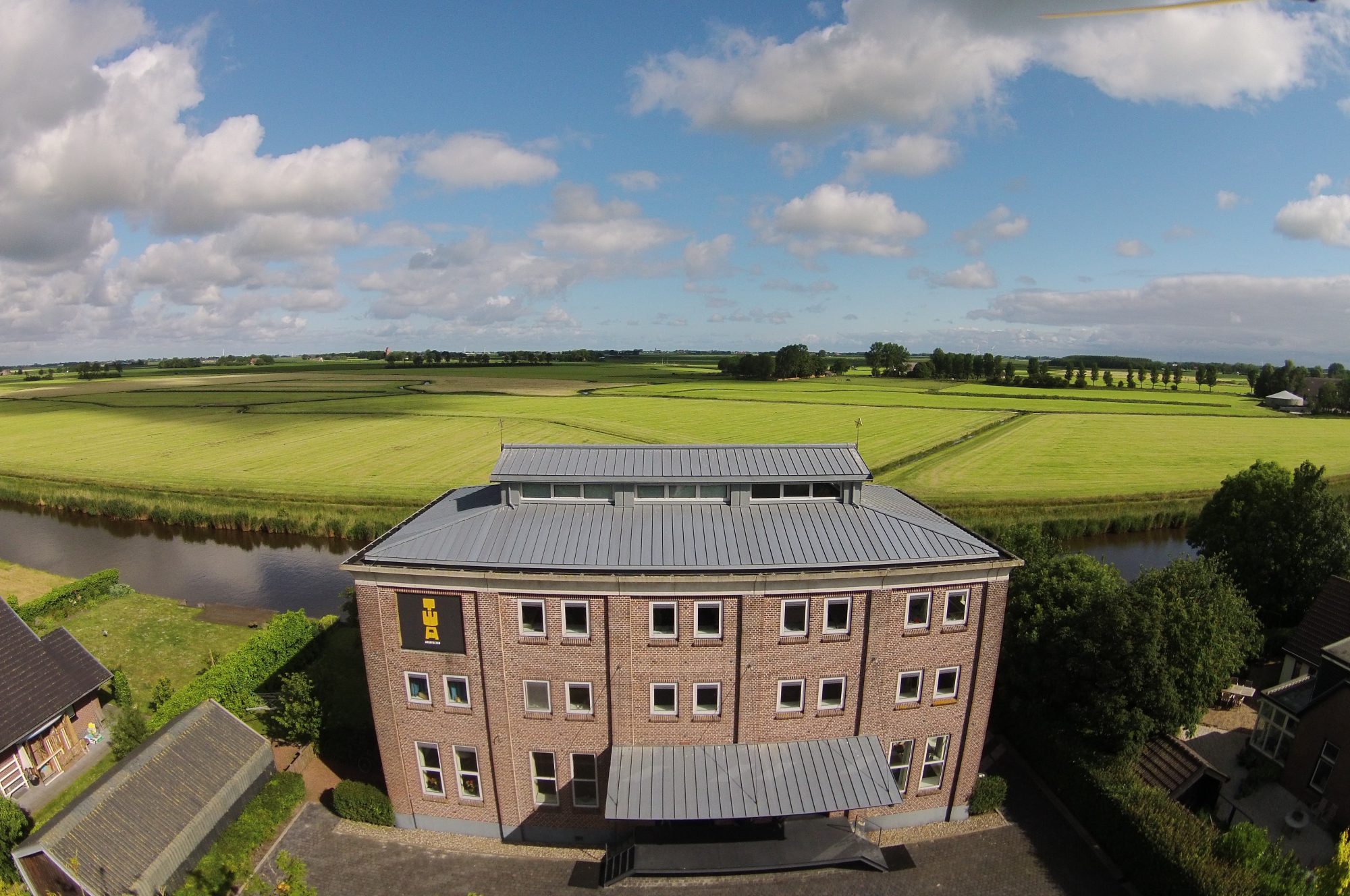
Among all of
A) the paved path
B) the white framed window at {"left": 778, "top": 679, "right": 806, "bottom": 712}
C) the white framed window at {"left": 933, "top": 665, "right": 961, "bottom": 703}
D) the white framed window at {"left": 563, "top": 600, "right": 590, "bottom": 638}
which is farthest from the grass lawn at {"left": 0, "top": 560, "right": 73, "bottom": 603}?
the white framed window at {"left": 933, "top": 665, "right": 961, "bottom": 703}

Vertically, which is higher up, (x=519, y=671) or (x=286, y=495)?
(x=519, y=671)

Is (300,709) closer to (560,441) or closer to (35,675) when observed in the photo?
(35,675)

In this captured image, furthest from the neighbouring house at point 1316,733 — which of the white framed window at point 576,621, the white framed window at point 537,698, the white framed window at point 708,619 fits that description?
the white framed window at point 537,698

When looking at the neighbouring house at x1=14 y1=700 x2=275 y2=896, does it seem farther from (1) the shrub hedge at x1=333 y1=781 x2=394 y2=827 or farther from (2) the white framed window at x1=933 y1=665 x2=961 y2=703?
(2) the white framed window at x1=933 y1=665 x2=961 y2=703

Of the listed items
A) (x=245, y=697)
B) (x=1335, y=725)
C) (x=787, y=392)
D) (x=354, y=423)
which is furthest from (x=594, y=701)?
(x=787, y=392)

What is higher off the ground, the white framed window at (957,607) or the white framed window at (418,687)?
the white framed window at (957,607)

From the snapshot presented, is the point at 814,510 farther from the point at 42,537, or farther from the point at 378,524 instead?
the point at 42,537

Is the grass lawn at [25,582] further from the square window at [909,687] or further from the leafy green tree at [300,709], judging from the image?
the square window at [909,687]
